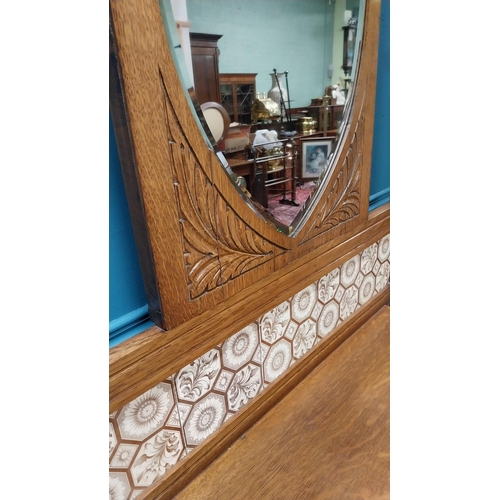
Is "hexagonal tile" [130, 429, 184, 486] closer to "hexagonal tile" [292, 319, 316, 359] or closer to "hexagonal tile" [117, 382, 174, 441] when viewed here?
"hexagonal tile" [117, 382, 174, 441]

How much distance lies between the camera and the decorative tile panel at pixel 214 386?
63cm

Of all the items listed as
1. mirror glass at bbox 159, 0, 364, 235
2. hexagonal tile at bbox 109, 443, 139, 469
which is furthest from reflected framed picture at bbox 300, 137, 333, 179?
hexagonal tile at bbox 109, 443, 139, 469

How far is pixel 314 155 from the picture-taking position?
0.82 meters

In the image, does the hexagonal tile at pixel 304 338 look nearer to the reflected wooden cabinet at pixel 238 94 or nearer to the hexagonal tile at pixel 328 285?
the hexagonal tile at pixel 328 285

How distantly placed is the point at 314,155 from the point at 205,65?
1.12ft

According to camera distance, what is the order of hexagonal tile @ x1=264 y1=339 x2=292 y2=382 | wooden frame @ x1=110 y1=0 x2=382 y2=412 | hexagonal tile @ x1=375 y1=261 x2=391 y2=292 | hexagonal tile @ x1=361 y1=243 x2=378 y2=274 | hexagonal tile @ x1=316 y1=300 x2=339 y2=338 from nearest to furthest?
wooden frame @ x1=110 y1=0 x2=382 y2=412, hexagonal tile @ x1=264 y1=339 x2=292 y2=382, hexagonal tile @ x1=316 y1=300 x2=339 y2=338, hexagonal tile @ x1=361 y1=243 x2=378 y2=274, hexagonal tile @ x1=375 y1=261 x2=391 y2=292

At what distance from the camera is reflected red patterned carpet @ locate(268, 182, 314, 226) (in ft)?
2.45

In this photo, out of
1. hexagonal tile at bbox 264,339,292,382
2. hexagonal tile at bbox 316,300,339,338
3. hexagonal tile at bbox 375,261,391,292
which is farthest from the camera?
hexagonal tile at bbox 375,261,391,292

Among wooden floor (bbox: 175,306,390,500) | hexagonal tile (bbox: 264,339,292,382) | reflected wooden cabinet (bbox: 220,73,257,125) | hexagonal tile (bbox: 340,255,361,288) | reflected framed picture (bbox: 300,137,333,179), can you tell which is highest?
reflected wooden cabinet (bbox: 220,73,257,125)

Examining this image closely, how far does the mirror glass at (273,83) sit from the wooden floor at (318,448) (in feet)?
1.44

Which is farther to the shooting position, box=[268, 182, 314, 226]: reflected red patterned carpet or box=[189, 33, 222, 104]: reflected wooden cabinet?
box=[268, 182, 314, 226]: reflected red patterned carpet

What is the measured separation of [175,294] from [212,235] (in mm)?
116

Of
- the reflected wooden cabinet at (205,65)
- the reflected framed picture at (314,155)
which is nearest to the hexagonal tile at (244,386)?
the reflected framed picture at (314,155)

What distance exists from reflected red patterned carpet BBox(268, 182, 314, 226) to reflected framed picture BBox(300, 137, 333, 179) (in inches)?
1.0
